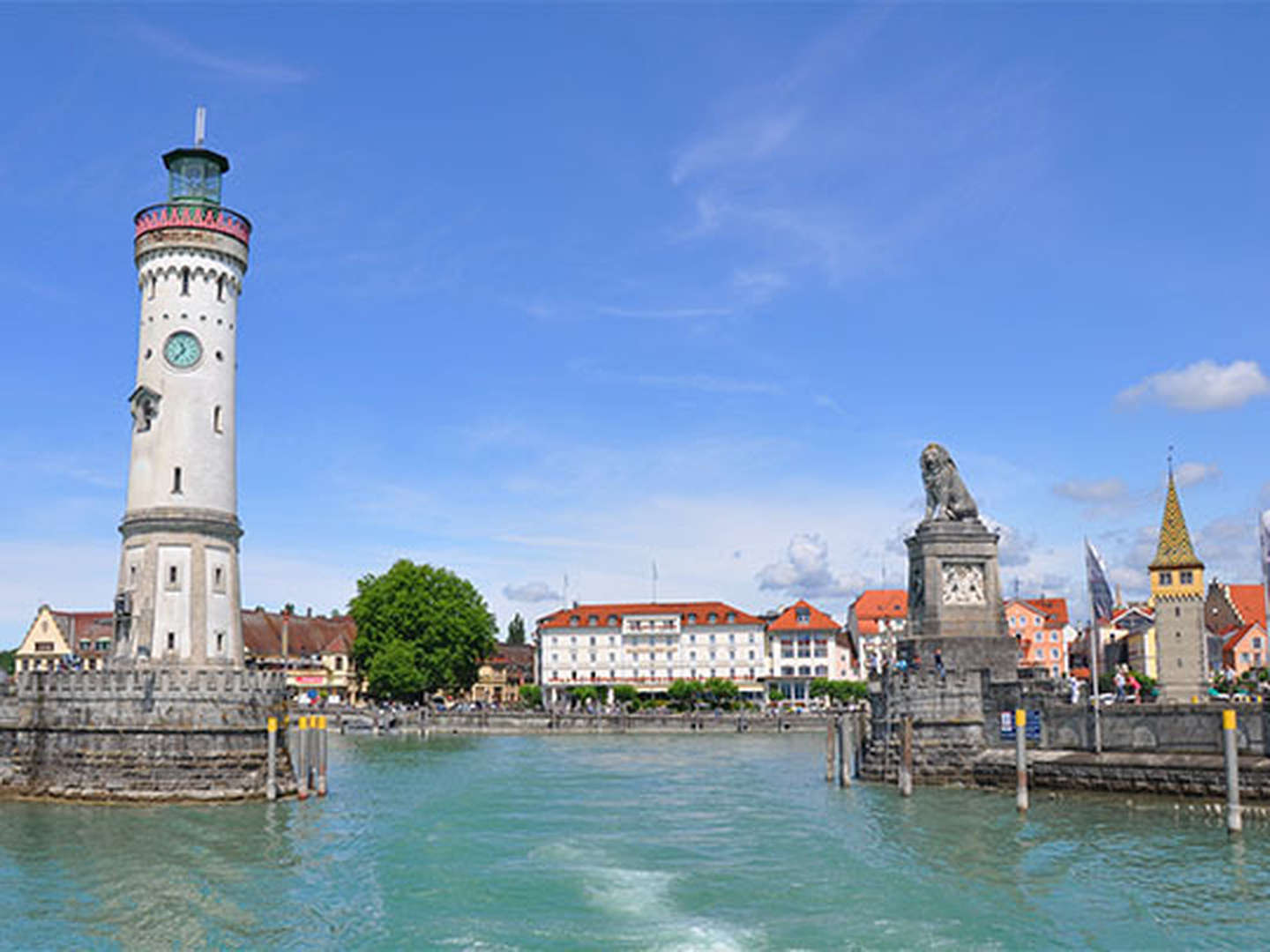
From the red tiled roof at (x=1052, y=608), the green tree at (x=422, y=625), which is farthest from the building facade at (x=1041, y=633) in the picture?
the green tree at (x=422, y=625)

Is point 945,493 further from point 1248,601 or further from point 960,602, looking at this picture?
point 1248,601

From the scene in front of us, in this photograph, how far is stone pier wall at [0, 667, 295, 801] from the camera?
128 feet

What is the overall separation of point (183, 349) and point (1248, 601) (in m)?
109

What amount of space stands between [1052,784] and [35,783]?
113 feet

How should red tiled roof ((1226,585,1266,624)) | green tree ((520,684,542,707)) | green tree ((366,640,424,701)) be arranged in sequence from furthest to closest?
1. green tree ((520,684,542,707))
2. red tiled roof ((1226,585,1266,624))
3. green tree ((366,640,424,701))

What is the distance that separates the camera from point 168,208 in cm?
4347

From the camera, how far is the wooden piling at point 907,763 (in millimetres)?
40875

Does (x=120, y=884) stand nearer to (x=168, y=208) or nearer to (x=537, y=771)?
(x=168, y=208)

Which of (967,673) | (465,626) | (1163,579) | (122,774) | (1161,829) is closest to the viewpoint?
(1161,829)

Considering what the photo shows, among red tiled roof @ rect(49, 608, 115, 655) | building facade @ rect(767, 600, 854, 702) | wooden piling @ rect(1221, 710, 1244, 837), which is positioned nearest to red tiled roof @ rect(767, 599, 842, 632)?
building facade @ rect(767, 600, 854, 702)

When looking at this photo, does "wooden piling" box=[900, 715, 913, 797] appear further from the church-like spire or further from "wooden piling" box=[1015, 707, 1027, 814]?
the church-like spire

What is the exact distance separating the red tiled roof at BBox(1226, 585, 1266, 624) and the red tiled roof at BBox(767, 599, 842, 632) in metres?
38.8

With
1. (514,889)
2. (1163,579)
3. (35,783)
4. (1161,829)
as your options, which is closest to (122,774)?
(35,783)

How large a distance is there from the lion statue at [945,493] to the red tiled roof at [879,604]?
85.6 m
